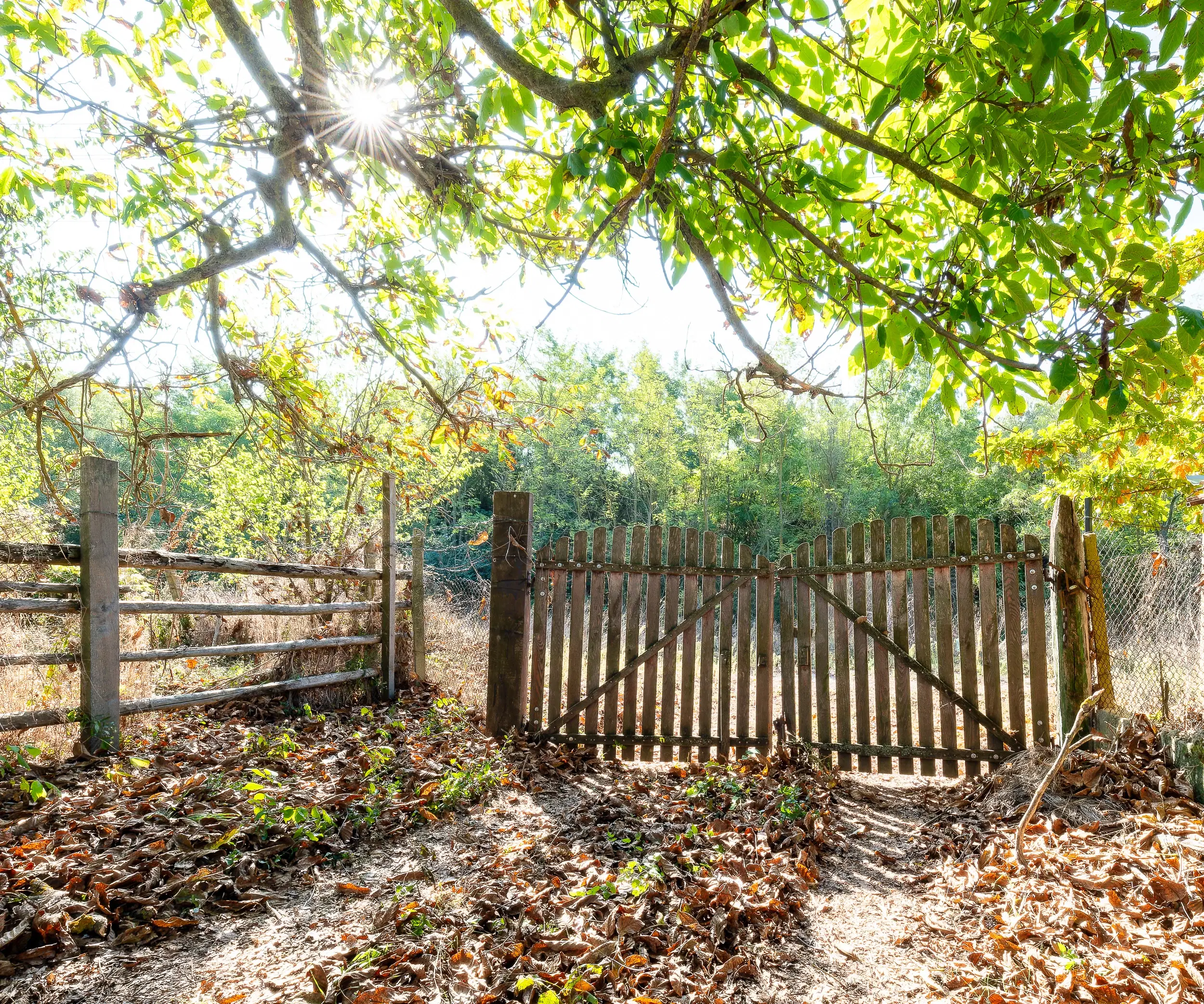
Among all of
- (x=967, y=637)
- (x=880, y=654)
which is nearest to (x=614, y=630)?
(x=880, y=654)

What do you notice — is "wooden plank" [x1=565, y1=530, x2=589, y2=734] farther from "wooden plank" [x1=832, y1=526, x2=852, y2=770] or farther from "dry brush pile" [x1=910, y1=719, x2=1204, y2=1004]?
"dry brush pile" [x1=910, y1=719, x2=1204, y2=1004]

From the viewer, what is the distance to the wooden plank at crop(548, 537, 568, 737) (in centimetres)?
478

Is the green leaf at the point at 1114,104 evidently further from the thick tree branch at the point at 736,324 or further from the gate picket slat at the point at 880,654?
the gate picket slat at the point at 880,654

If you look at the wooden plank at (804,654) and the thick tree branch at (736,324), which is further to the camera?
the wooden plank at (804,654)

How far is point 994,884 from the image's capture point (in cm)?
266

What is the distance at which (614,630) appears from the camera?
4.79m

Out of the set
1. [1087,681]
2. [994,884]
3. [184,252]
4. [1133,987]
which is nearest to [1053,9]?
[1133,987]

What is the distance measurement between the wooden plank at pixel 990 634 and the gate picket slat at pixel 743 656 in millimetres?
1565

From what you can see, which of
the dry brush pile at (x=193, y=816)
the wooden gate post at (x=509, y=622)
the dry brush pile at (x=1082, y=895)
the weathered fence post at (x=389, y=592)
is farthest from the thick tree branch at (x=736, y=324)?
the weathered fence post at (x=389, y=592)

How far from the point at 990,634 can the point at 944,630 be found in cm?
32

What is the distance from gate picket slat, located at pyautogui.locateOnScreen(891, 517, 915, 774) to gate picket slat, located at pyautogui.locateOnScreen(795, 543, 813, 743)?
58 centimetres

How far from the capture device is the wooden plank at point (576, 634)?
4.75 meters

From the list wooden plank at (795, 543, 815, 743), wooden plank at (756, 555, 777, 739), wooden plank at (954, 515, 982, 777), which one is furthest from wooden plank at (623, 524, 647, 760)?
wooden plank at (954, 515, 982, 777)

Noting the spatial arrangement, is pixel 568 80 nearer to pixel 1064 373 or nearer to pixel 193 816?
pixel 1064 373
